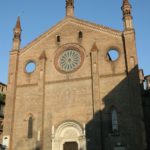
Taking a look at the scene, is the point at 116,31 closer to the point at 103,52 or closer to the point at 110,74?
the point at 103,52

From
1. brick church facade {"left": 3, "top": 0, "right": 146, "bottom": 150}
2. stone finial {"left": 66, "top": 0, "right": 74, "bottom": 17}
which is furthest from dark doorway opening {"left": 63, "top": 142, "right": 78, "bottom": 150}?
stone finial {"left": 66, "top": 0, "right": 74, "bottom": 17}

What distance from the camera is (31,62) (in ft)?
101

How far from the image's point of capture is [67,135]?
26.4 meters

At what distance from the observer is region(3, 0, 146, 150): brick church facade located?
80.9 feet

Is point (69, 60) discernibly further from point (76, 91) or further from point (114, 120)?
point (114, 120)

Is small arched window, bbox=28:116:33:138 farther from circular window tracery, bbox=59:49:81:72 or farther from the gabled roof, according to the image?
the gabled roof

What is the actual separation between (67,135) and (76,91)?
14.9 ft

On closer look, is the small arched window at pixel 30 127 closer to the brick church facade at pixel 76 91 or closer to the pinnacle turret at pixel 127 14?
the brick church facade at pixel 76 91

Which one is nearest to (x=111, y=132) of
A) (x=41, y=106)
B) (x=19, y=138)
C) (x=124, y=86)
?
(x=124, y=86)

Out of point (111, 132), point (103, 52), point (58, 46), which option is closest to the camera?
point (111, 132)

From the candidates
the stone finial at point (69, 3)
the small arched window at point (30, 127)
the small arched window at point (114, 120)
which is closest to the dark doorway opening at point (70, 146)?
Result: the small arched window at point (30, 127)

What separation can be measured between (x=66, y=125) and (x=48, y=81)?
539 cm

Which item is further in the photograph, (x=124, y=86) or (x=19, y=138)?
(x=19, y=138)

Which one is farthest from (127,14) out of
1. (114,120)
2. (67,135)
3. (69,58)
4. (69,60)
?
(67,135)
